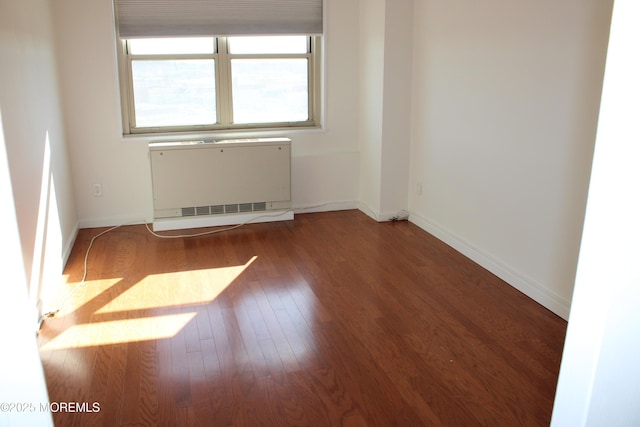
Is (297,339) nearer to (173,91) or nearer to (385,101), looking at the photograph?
(385,101)

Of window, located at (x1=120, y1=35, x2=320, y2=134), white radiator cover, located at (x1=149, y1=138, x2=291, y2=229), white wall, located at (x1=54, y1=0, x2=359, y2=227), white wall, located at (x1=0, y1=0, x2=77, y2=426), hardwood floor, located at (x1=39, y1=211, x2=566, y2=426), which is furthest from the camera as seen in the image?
window, located at (x1=120, y1=35, x2=320, y2=134)

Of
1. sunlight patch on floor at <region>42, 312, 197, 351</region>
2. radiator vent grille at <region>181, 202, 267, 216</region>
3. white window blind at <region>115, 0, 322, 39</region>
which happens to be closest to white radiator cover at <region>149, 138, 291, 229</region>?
radiator vent grille at <region>181, 202, 267, 216</region>

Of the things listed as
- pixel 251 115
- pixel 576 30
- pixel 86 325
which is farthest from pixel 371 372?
pixel 251 115

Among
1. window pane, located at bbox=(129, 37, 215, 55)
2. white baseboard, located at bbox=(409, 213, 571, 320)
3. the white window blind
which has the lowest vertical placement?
white baseboard, located at bbox=(409, 213, 571, 320)

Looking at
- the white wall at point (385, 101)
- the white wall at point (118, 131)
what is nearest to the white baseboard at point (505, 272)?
the white wall at point (385, 101)

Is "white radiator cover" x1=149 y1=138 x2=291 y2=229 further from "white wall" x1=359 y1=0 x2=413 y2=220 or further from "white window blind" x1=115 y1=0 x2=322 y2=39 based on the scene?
"white window blind" x1=115 y1=0 x2=322 y2=39

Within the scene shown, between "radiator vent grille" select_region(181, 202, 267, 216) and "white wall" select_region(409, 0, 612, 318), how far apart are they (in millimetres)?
1462

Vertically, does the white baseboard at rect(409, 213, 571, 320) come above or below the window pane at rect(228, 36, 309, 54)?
below

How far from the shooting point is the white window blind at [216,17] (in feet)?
14.6

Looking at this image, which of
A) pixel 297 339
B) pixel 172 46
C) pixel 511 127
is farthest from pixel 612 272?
pixel 172 46

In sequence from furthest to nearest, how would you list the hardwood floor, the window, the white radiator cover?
1. the window
2. the white radiator cover
3. the hardwood floor

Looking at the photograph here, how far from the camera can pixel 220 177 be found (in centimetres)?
471

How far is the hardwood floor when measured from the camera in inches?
91.1

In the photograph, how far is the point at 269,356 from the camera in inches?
107
